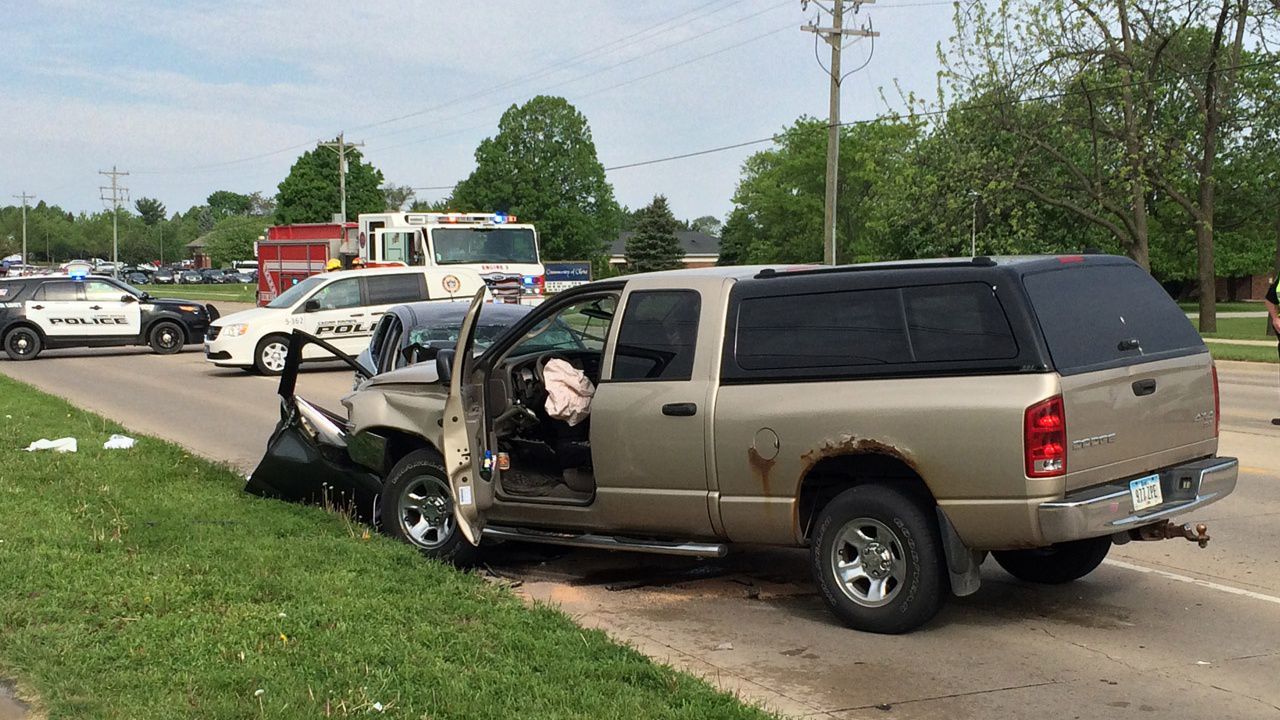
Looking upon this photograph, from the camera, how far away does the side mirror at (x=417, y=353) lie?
11.1m

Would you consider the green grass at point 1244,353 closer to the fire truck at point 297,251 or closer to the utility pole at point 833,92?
the utility pole at point 833,92

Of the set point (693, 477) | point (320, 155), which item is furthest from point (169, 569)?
point (320, 155)

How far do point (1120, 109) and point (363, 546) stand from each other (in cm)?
3049

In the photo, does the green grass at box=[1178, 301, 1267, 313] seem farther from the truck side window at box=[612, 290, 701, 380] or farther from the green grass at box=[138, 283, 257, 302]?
the truck side window at box=[612, 290, 701, 380]

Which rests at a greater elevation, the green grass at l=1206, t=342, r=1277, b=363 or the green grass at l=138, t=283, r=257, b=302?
the green grass at l=138, t=283, r=257, b=302

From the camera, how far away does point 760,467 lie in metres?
6.48

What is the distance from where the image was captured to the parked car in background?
1113 centimetres

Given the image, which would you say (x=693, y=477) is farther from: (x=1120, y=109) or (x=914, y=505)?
(x=1120, y=109)

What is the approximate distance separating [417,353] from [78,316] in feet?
62.6

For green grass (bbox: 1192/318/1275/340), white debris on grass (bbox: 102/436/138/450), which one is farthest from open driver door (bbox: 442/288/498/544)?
green grass (bbox: 1192/318/1275/340)

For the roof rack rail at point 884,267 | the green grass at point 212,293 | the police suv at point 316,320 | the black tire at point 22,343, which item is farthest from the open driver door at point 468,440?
the green grass at point 212,293

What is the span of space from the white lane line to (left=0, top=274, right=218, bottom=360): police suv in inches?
957

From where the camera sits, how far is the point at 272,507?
9.01m

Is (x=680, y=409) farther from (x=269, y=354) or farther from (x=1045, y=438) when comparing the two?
(x=269, y=354)
